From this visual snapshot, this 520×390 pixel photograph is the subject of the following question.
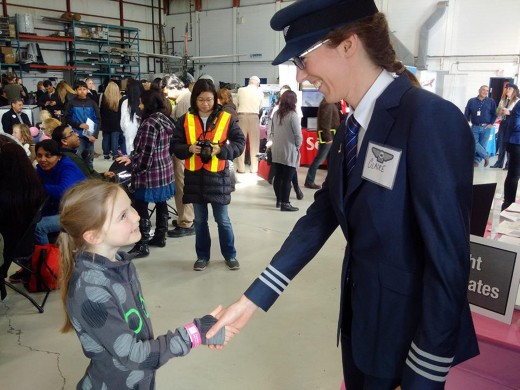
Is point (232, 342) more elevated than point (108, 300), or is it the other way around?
point (108, 300)

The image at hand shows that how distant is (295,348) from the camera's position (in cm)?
264

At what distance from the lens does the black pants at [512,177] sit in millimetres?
5199

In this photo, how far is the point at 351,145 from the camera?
1.01 meters

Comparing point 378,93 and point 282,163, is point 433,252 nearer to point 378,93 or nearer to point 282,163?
point 378,93

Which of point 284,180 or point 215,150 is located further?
point 284,180

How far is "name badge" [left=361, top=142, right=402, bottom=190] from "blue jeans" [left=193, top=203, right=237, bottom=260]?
9.00 feet

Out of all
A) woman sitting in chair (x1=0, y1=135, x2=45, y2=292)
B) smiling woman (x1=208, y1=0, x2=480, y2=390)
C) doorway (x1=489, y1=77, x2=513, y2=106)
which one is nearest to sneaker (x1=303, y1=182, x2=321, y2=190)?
woman sitting in chair (x1=0, y1=135, x2=45, y2=292)

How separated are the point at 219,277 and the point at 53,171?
1503 millimetres

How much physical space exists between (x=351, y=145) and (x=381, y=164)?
5.9 inches

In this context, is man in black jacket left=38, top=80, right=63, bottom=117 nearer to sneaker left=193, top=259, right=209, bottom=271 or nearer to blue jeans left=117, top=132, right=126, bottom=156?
blue jeans left=117, top=132, right=126, bottom=156

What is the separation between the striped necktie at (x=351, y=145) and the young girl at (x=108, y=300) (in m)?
0.62

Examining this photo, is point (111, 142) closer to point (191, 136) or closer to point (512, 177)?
point (191, 136)

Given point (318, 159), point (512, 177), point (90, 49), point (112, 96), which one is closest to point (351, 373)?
point (512, 177)

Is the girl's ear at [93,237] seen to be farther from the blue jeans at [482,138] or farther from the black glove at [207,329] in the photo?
the blue jeans at [482,138]
